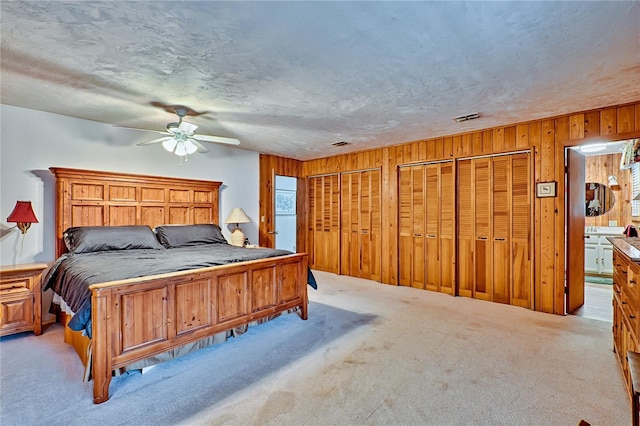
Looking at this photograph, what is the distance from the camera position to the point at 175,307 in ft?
8.38

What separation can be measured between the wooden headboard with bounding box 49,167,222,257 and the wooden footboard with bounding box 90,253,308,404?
7.18 feet

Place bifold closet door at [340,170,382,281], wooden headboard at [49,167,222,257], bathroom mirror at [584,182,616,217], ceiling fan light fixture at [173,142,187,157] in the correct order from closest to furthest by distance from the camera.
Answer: ceiling fan light fixture at [173,142,187,157] < wooden headboard at [49,167,222,257] < bifold closet door at [340,170,382,281] < bathroom mirror at [584,182,616,217]

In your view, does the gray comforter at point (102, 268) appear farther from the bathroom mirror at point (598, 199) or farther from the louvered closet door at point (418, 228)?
the bathroom mirror at point (598, 199)

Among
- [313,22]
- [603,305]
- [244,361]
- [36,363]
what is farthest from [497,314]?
[36,363]

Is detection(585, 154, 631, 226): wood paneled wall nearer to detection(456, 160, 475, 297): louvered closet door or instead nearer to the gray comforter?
detection(456, 160, 475, 297): louvered closet door

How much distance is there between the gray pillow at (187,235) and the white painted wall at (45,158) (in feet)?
2.90

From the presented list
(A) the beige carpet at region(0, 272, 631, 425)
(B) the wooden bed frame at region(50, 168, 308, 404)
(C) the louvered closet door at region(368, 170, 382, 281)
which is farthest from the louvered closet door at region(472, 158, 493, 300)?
(B) the wooden bed frame at region(50, 168, 308, 404)

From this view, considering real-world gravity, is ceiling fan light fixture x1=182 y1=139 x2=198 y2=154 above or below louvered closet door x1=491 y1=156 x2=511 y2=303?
above

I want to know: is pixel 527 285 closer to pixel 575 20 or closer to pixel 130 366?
pixel 575 20

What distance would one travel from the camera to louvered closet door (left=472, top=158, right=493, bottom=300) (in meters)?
4.41

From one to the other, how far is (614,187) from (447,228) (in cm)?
395

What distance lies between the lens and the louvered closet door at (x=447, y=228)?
4.74 metres

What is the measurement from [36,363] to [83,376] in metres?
0.58

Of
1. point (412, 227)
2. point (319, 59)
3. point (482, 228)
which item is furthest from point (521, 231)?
point (319, 59)
